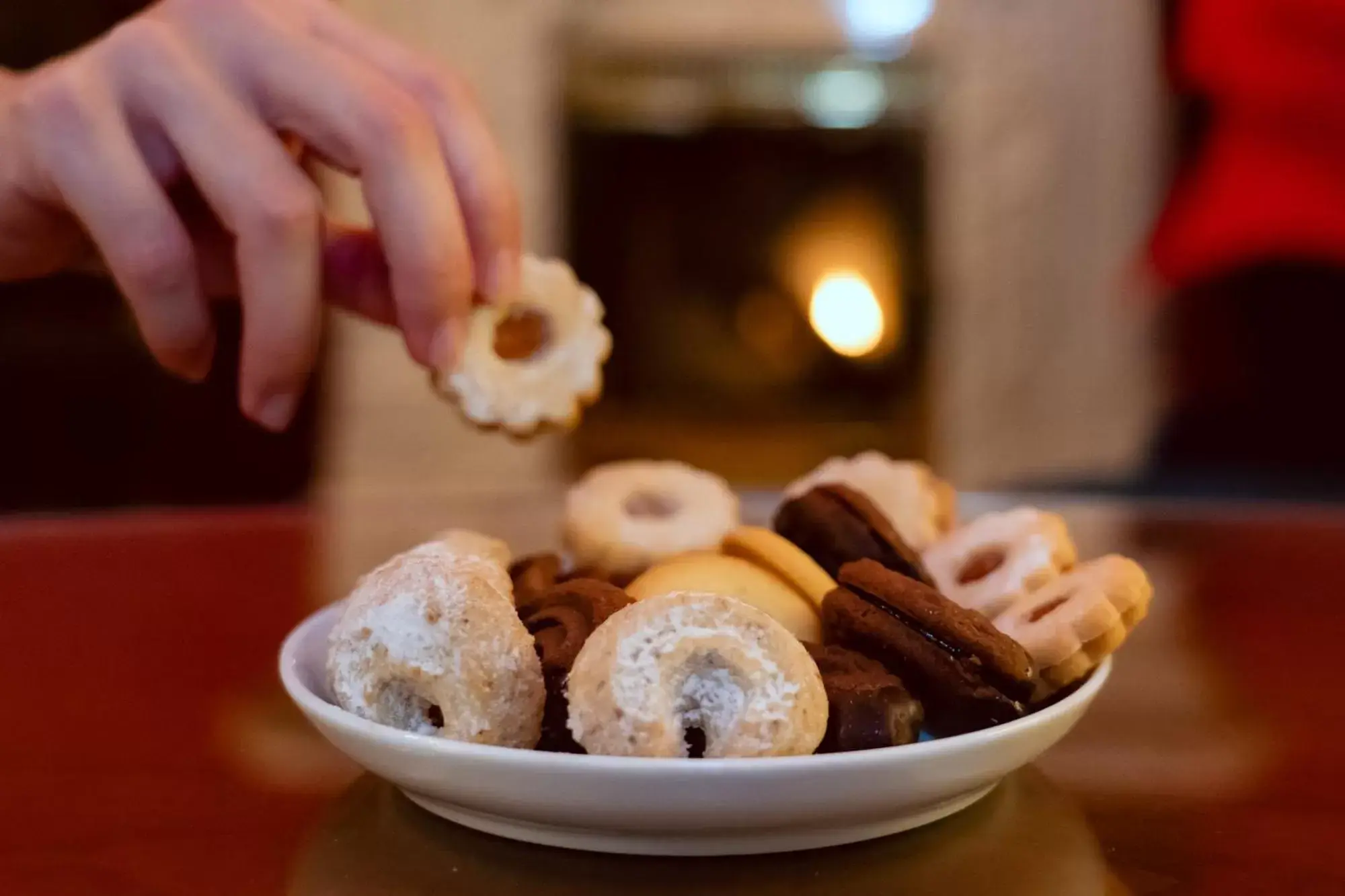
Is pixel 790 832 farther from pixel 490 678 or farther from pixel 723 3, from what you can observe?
pixel 723 3

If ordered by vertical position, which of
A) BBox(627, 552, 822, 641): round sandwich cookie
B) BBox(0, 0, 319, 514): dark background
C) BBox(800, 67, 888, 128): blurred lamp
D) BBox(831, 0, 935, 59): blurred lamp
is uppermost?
BBox(831, 0, 935, 59): blurred lamp

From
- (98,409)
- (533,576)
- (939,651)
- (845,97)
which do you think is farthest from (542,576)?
(845,97)

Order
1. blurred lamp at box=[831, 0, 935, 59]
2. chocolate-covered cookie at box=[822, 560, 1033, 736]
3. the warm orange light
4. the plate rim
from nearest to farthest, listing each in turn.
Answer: the plate rim < chocolate-covered cookie at box=[822, 560, 1033, 736] < blurred lamp at box=[831, 0, 935, 59] < the warm orange light

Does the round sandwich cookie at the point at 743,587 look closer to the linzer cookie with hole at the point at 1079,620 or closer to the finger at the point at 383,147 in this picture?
the linzer cookie with hole at the point at 1079,620

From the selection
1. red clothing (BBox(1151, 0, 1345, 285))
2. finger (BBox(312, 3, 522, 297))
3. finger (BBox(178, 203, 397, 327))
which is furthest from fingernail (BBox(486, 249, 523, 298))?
red clothing (BBox(1151, 0, 1345, 285))

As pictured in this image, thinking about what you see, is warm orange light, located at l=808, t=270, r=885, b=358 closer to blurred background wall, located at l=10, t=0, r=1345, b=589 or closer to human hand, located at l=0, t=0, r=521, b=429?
blurred background wall, located at l=10, t=0, r=1345, b=589

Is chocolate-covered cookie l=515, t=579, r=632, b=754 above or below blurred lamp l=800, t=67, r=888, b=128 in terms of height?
below

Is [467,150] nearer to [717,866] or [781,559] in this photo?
[781,559]

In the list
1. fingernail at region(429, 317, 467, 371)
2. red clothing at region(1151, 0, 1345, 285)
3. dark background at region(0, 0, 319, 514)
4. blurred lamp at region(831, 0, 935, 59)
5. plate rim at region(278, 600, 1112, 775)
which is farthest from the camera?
blurred lamp at region(831, 0, 935, 59)
